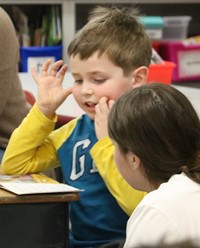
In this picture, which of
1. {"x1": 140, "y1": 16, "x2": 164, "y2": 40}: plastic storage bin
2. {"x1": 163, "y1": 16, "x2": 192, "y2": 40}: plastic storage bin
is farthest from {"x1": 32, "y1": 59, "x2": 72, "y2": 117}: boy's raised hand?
{"x1": 163, "y1": 16, "x2": 192, "y2": 40}: plastic storage bin

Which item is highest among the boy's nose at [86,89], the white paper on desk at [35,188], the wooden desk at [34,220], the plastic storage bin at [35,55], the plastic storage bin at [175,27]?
the boy's nose at [86,89]

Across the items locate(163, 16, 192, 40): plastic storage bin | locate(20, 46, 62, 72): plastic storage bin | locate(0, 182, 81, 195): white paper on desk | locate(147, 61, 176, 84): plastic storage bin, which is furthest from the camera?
locate(163, 16, 192, 40): plastic storage bin

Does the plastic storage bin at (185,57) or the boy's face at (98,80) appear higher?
the boy's face at (98,80)

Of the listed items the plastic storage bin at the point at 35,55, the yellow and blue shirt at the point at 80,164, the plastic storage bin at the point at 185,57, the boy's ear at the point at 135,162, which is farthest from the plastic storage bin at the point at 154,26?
the boy's ear at the point at 135,162

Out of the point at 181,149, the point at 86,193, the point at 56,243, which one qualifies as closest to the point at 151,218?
the point at 181,149

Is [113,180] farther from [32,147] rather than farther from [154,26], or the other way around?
[154,26]

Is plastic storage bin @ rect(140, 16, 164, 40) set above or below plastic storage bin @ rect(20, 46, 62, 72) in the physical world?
above

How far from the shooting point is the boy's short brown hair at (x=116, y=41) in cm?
146

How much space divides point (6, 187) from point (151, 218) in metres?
0.44

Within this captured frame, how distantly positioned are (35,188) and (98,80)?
0.36 meters

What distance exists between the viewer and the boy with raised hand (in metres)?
1.45

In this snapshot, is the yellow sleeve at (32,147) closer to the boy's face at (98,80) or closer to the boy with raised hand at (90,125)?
the boy with raised hand at (90,125)

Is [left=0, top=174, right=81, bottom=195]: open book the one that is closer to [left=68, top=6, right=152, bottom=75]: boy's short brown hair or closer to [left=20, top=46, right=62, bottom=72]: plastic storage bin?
[left=68, top=6, right=152, bottom=75]: boy's short brown hair

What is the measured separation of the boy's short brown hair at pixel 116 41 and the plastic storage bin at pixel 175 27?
2.19 meters
